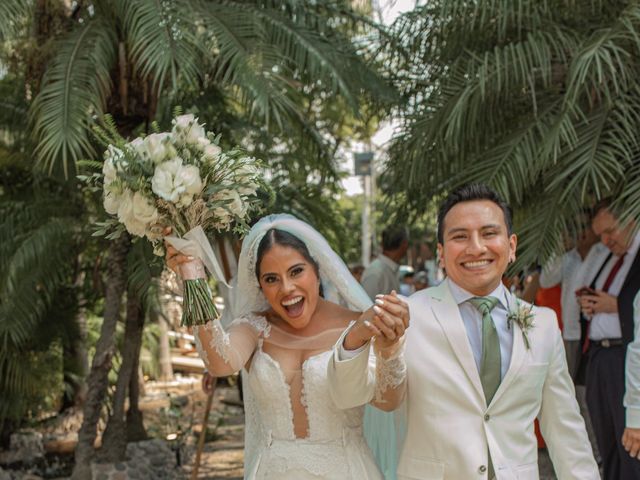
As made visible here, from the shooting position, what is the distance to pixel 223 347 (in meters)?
3.03

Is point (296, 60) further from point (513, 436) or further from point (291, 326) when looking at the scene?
point (513, 436)

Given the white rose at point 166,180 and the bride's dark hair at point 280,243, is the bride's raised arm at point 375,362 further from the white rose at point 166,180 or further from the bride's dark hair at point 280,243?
the white rose at point 166,180

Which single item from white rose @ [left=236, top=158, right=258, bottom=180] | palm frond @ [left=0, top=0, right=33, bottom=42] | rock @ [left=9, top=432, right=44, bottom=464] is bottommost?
rock @ [left=9, top=432, right=44, bottom=464]

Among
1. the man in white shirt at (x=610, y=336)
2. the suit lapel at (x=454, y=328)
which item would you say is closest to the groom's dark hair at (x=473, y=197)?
the suit lapel at (x=454, y=328)

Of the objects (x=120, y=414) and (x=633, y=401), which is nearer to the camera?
(x=633, y=401)

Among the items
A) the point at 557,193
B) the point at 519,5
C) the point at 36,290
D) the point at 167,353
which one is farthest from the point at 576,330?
the point at 167,353

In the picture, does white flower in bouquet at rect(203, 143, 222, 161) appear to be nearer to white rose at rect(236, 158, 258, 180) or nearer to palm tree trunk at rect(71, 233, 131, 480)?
white rose at rect(236, 158, 258, 180)

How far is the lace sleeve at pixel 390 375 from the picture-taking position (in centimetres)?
277

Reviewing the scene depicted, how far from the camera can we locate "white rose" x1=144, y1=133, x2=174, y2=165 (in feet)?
9.30

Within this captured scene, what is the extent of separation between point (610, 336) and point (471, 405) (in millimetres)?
2703

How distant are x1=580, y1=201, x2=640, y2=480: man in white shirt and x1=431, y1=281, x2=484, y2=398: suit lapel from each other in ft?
7.56

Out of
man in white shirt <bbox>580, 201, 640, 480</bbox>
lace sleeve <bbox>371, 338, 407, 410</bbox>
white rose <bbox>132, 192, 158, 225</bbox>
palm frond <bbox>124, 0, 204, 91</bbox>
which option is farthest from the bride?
palm frond <bbox>124, 0, 204, 91</bbox>

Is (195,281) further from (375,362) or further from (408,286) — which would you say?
(408,286)

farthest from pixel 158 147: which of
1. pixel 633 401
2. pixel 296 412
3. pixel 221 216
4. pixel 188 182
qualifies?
pixel 633 401
